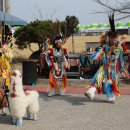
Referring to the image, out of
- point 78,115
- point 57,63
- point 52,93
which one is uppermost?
point 57,63

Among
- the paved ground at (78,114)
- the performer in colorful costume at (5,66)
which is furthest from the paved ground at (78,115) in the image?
the performer in colorful costume at (5,66)

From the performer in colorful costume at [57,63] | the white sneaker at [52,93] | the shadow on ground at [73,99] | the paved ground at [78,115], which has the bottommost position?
the paved ground at [78,115]

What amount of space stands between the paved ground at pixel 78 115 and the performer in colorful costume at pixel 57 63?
377mm

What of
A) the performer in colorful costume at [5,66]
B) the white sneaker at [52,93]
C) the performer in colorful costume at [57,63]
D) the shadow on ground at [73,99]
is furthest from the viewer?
the white sneaker at [52,93]

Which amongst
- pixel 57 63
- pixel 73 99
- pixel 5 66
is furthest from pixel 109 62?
pixel 5 66

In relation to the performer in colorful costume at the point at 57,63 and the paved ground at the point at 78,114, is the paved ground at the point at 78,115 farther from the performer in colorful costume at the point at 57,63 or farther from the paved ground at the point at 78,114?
the performer in colorful costume at the point at 57,63

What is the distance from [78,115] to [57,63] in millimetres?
2807

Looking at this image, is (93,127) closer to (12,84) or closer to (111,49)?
(12,84)

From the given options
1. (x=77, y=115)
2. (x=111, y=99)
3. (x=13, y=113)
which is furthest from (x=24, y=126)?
(x=111, y=99)

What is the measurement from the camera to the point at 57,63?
1144 cm

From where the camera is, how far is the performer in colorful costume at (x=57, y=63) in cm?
1132

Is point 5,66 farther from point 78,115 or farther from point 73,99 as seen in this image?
point 73,99

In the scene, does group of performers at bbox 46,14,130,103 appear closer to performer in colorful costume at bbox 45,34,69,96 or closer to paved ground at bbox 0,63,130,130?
paved ground at bbox 0,63,130,130

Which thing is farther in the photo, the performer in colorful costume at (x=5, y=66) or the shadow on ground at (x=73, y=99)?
the shadow on ground at (x=73, y=99)
